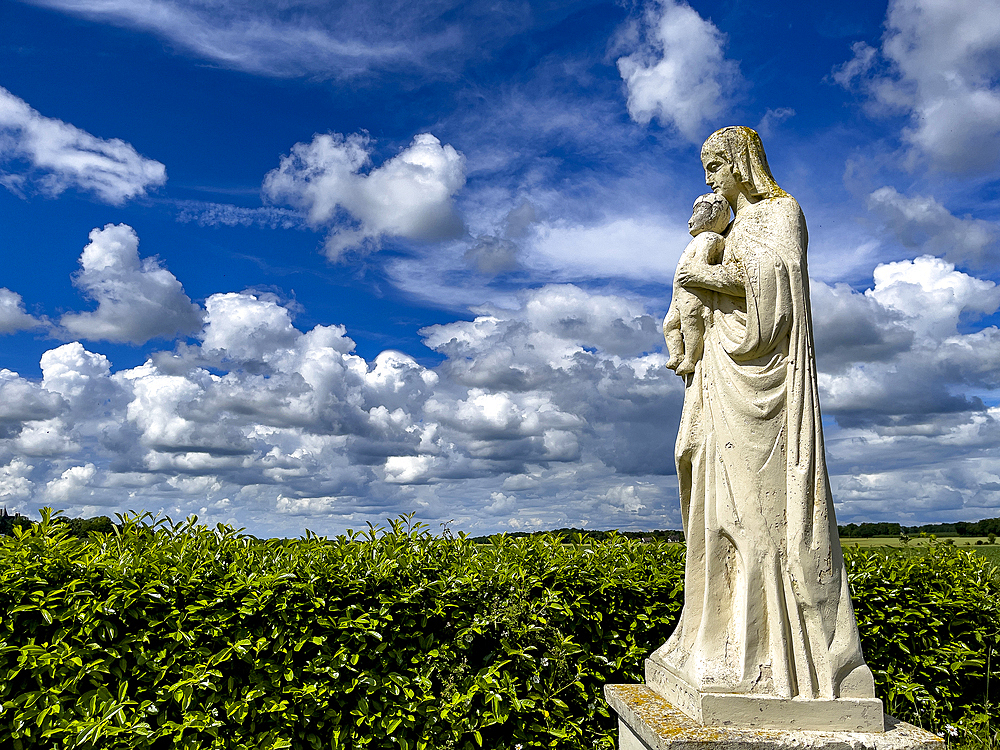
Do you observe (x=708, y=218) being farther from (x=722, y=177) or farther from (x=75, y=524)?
(x=75, y=524)

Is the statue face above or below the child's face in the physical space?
above

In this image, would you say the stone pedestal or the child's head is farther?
the child's head

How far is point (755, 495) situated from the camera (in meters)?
3.93

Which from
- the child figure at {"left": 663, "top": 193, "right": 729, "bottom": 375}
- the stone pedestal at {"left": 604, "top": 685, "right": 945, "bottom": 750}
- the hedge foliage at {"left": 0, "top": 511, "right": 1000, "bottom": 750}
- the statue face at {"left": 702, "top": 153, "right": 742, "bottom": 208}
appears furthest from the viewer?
the hedge foliage at {"left": 0, "top": 511, "right": 1000, "bottom": 750}

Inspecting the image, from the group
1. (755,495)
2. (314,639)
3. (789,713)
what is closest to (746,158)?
(755,495)

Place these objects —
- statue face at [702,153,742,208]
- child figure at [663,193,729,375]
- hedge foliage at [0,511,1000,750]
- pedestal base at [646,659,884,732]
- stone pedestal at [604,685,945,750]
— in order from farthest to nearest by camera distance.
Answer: hedge foliage at [0,511,1000,750]
statue face at [702,153,742,208]
child figure at [663,193,729,375]
pedestal base at [646,659,884,732]
stone pedestal at [604,685,945,750]

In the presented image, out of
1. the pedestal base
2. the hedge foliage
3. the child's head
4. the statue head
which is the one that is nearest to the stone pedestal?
the pedestal base

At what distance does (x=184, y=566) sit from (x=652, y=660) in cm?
319

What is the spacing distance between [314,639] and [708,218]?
12.3 feet

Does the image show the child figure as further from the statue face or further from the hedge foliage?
the hedge foliage

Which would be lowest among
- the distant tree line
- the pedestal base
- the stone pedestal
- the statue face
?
the stone pedestal

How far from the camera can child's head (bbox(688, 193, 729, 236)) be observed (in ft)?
14.6

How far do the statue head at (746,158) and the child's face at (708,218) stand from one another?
0.64 ft

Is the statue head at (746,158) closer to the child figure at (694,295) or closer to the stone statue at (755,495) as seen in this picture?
the stone statue at (755,495)
